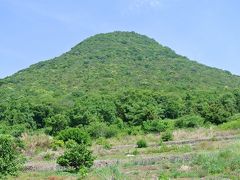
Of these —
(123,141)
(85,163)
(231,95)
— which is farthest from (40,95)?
(85,163)

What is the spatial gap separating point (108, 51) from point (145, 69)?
22.7 metres

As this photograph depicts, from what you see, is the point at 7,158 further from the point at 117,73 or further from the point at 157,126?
the point at 117,73

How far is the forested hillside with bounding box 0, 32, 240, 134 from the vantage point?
6862 centimetres

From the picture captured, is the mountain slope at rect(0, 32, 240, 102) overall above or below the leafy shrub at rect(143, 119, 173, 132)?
above

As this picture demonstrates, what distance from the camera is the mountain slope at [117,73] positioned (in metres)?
95.4

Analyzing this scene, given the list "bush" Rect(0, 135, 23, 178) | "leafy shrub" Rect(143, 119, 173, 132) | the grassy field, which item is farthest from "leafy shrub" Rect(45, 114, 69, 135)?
"bush" Rect(0, 135, 23, 178)

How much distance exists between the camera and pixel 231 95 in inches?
2677

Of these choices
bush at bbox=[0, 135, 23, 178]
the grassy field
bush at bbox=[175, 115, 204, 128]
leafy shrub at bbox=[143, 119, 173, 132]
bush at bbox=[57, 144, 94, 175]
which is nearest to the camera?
the grassy field

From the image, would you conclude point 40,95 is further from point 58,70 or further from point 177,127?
point 177,127

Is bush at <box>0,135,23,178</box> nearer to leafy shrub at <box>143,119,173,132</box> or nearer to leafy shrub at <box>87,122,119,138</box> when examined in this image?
leafy shrub at <box>87,122,119,138</box>

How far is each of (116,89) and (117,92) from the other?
8953mm

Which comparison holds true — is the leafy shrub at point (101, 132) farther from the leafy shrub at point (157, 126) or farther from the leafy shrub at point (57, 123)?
the leafy shrub at point (57, 123)

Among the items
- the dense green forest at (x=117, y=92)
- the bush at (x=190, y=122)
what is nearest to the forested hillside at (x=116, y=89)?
the dense green forest at (x=117, y=92)

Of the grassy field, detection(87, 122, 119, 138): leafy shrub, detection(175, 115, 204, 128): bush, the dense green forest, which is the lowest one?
the grassy field
